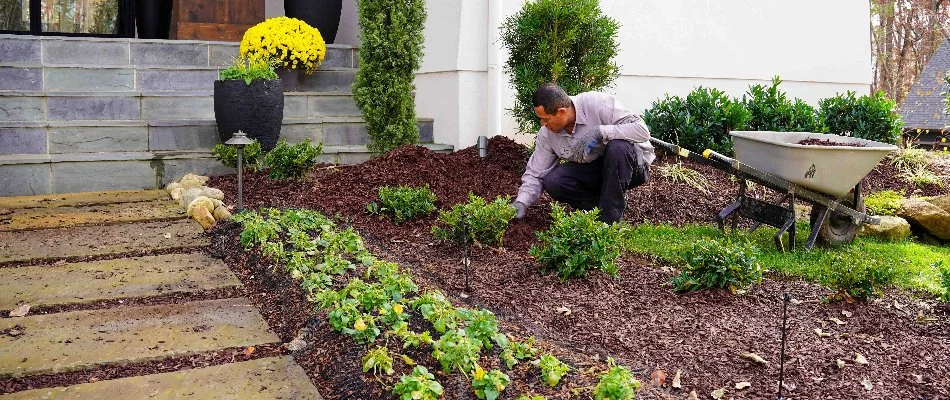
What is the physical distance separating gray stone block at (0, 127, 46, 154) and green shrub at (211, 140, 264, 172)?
1.32 meters

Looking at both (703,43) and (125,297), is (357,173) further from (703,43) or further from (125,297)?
(703,43)

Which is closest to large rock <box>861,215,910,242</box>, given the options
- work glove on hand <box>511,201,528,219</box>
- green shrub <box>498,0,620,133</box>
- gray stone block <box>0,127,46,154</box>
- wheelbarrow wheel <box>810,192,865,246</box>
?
wheelbarrow wheel <box>810,192,865,246</box>

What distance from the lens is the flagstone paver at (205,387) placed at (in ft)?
9.99

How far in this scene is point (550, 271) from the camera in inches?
185

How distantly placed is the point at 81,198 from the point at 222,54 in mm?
2644

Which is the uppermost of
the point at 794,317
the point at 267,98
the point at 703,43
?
the point at 703,43

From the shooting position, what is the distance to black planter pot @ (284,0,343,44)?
9.27 m

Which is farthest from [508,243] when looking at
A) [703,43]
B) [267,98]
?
[703,43]

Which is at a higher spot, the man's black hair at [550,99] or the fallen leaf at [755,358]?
the man's black hair at [550,99]

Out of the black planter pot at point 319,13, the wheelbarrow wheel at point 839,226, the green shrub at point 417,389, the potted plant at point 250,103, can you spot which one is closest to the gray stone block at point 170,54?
the black planter pot at point 319,13

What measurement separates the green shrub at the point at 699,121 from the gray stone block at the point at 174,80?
4181 millimetres

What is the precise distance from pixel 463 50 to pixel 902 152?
15.1ft

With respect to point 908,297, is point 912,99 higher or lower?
higher

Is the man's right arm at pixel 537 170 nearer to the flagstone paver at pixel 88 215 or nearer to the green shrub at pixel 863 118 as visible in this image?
the flagstone paver at pixel 88 215
